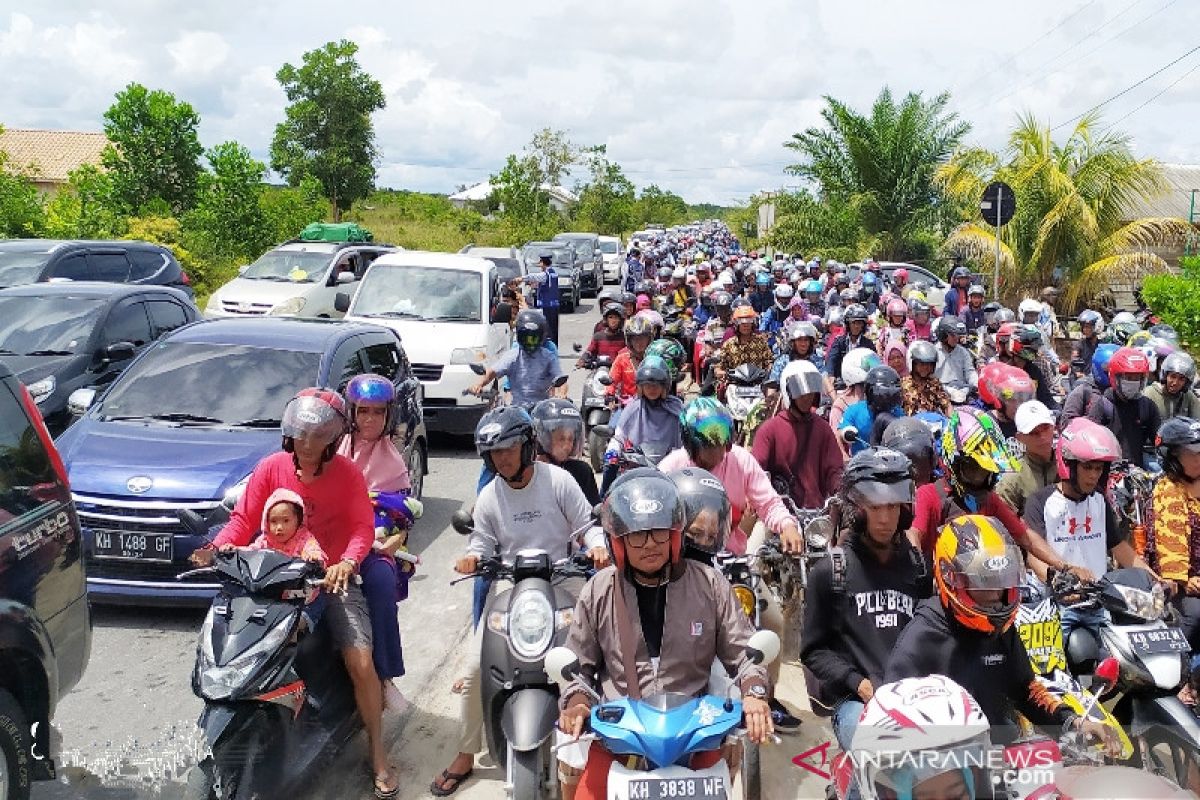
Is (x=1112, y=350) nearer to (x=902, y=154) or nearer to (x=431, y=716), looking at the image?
(x=431, y=716)

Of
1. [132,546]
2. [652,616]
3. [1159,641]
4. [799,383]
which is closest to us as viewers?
[652,616]

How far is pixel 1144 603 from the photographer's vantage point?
446cm

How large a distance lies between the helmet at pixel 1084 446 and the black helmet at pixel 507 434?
8.47 feet

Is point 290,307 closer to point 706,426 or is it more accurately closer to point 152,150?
point 706,426

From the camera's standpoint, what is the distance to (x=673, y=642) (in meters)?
3.80

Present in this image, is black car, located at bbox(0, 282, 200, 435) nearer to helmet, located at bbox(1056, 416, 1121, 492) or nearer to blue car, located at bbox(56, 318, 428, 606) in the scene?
blue car, located at bbox(56, 318, 428, 606)

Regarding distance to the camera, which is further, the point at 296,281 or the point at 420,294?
the point at 296,281

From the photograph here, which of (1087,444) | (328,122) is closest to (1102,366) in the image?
(1087,444)

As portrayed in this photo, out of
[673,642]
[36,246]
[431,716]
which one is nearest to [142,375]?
[431,716]

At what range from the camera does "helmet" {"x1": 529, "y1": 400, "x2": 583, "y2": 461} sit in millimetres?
6082

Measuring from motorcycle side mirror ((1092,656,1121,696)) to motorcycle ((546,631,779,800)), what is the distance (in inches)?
63.6

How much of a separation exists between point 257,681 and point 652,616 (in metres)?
1.61

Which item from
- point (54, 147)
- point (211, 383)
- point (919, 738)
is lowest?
point (919, 738)

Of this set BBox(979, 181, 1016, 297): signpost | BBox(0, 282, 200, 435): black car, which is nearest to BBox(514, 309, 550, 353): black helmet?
BBox(0, 282, 200, 435): black car
